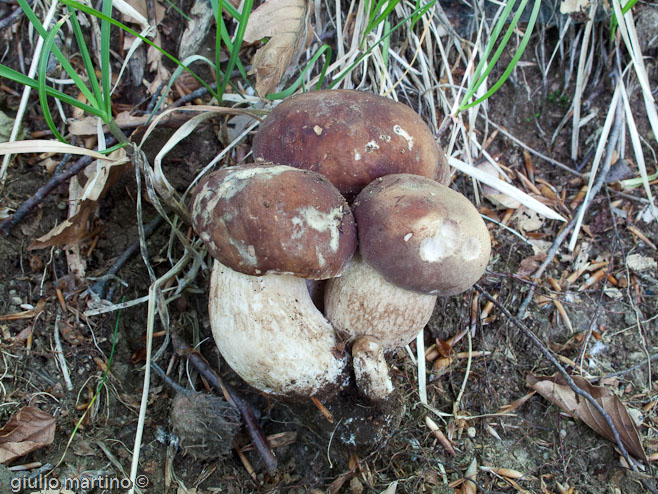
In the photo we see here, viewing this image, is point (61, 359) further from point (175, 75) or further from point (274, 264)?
point (175, 75)

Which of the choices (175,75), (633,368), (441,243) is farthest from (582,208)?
(175,75)

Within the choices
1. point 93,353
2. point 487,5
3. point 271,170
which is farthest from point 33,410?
point 487,5

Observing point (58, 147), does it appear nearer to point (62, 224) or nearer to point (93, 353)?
point (62, 224)

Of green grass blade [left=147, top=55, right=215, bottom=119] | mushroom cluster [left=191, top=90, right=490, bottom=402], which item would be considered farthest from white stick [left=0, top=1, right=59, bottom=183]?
mushroom cluster [left=191, top=90, right=490, bottom=402]

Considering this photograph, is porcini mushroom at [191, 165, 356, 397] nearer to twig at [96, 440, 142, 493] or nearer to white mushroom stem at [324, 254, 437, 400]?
white mushroom stem at [324, 254, 437, 400]

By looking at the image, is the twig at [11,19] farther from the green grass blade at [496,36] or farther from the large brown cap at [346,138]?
the green grass blade at [496,36]

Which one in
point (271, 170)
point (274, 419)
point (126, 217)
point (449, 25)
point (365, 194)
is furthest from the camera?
point (449, 25)
